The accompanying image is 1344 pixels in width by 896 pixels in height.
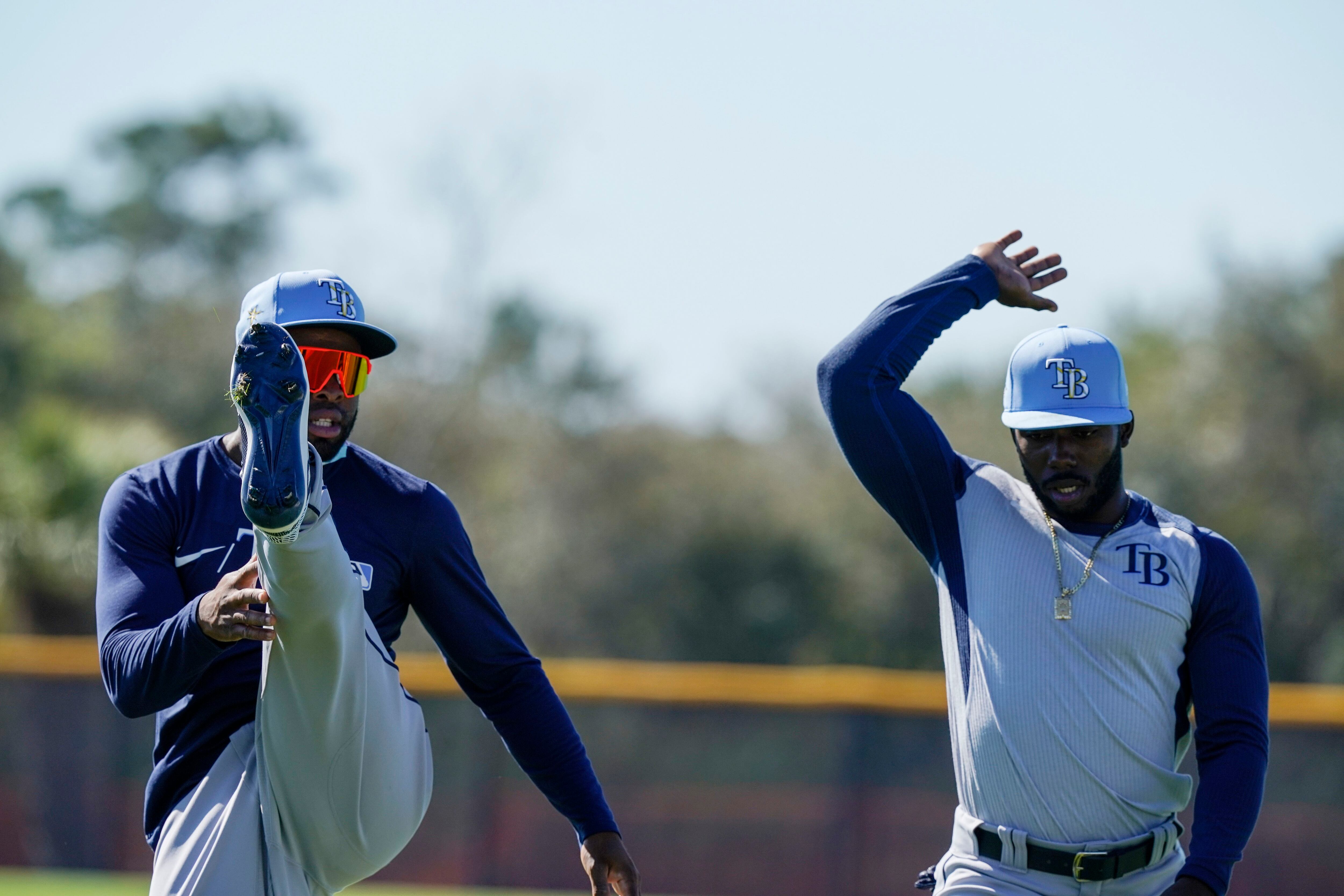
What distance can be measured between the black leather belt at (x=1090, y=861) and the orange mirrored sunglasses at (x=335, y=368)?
6.36 feet

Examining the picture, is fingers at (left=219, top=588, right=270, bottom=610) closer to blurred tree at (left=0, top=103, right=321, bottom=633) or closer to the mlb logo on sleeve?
the mlb logo on sleeve

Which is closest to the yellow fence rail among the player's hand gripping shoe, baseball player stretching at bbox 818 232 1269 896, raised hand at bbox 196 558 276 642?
baseball player stretching at bbox 818 232 1269 896

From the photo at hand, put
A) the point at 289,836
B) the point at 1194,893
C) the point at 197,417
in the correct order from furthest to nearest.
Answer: the point at 197,417 < the point at 1194,893 < the point at 289,836

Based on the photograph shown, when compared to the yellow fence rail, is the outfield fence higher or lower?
lower

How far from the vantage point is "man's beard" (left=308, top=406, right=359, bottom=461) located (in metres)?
3.50

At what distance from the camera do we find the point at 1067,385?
3.79 m

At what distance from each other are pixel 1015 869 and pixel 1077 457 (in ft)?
3.43

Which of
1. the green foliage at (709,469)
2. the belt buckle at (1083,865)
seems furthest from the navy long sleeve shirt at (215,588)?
the green foliage at (709,469)

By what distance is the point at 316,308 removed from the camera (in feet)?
11.5

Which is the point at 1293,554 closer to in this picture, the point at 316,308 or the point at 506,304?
the point at 506,304

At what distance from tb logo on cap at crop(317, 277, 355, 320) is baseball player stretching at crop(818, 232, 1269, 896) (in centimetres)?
127

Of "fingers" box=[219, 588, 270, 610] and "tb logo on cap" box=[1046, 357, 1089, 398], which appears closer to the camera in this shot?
"fingers" box=[219, 588, 270, 610]

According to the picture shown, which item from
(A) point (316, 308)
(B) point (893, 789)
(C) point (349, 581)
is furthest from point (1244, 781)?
(B) point (893, 789)

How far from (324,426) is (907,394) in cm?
157
